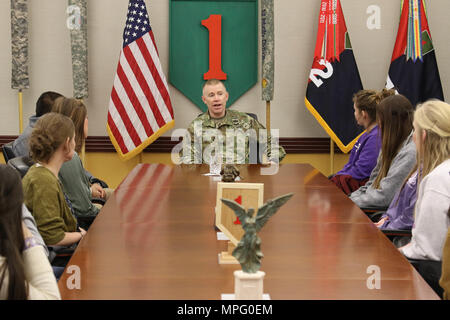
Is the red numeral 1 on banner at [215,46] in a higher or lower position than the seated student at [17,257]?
higher

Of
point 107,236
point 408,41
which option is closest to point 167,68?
point 408,41

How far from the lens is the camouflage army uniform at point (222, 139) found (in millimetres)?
4715

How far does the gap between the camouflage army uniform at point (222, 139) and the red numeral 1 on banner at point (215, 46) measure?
1329mm

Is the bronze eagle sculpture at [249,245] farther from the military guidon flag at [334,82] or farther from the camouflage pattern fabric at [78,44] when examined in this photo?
the camouflage pattern fabric at [78,44]

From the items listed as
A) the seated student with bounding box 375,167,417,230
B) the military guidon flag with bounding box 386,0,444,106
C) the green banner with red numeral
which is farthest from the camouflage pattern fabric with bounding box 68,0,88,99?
the seated student with bounding box 375,167,417,230

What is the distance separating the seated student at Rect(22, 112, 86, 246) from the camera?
8.86 feet

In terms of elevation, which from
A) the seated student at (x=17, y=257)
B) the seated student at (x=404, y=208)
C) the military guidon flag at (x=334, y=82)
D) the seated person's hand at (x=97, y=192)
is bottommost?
the seated person's hand at (x=97, y=192)

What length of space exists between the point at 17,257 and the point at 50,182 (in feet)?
4.18

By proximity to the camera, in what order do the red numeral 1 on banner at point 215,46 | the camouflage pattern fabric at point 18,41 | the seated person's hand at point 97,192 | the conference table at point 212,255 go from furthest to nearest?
the red numeral 1 on banner at point 215,46, the camouflage pattern fabric at point 18,41, the seated person's hand at point 97,192, the conference table at point 212,255

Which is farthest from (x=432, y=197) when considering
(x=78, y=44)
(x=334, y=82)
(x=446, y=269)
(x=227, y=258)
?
(x=78, y=44)

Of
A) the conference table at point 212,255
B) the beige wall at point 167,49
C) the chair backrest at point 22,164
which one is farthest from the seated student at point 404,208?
the beige wall at point 167,49

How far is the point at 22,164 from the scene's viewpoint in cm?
305

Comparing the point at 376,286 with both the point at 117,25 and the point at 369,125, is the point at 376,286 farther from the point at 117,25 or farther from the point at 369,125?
the point at 117,25

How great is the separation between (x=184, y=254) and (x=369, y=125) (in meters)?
2.61
